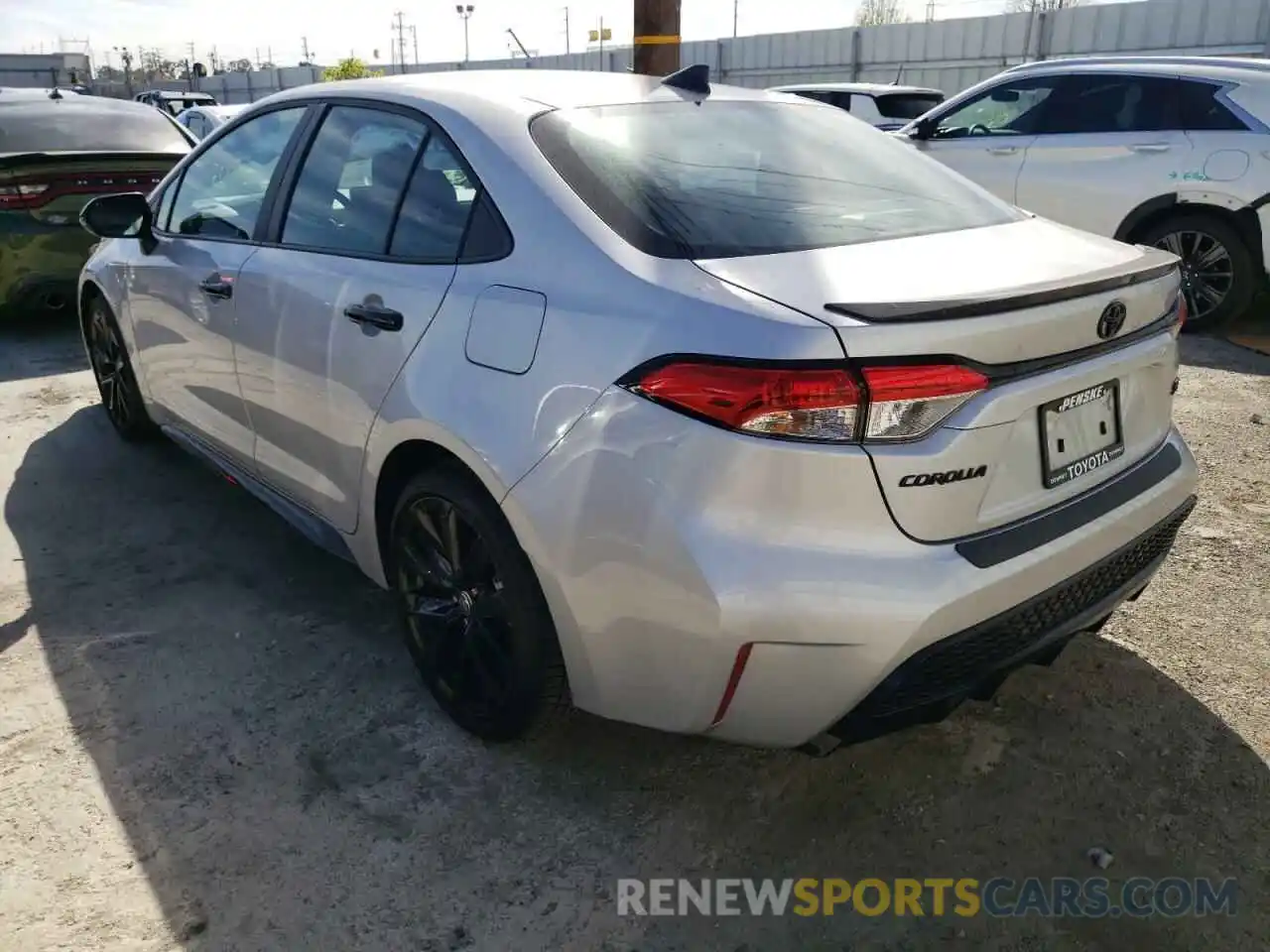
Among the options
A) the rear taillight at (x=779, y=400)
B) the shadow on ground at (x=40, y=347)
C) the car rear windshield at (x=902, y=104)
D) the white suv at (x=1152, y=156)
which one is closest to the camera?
the rear taillight at (x=779, y=400)

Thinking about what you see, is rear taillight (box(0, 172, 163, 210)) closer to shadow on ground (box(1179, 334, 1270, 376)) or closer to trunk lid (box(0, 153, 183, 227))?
trunk lid (box(0, 153, 183, 227))

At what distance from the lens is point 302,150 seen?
10.3 feet

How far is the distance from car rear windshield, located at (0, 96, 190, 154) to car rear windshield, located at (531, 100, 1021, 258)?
536cm

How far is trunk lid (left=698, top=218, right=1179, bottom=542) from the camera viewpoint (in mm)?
1881

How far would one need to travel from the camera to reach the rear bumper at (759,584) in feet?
6.16

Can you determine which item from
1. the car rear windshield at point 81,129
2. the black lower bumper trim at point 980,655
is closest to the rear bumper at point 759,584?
the black lower bumper trim at point 980,655

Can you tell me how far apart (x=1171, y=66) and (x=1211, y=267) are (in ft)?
4.59

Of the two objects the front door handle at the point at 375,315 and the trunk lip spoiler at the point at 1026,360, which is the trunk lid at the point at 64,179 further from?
the trunk lip spoiler at the point at 1026,360

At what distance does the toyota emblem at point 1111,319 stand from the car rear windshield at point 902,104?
1024 cm

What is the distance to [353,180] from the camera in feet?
9.67

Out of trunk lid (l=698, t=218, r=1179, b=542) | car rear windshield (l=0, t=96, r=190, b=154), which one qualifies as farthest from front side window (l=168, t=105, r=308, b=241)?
car rear windshield (l=0, t=96, r=190, b=154)

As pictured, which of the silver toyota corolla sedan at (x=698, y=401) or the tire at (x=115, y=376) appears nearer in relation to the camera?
the silver toyota corolla sedan at (x=698, y=401)

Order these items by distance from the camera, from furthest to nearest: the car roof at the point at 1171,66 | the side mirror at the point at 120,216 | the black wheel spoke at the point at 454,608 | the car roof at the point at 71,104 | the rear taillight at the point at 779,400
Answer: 1. the car roof at the point at 71,104
2. the car roof at the point at 1171,66
3. the side mirror at the point at 120,216
4. the black wheel spoke at the point at 454,608
5. the rear taillight at the point at 779,400

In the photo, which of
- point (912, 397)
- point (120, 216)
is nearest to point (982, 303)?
point (912, 397)
